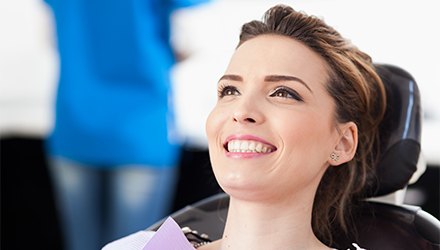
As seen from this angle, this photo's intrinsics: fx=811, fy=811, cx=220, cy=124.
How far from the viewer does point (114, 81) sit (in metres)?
2.43

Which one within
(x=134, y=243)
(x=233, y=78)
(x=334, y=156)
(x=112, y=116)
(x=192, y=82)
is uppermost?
(x=233, y=78)

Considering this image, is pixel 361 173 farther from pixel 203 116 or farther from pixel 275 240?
pixel 203 116

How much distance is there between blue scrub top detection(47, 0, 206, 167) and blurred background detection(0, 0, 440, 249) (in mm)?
393

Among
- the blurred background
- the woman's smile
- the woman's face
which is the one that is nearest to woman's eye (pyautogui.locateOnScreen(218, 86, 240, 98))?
the woman's face

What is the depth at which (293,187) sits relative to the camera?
51.1 inches

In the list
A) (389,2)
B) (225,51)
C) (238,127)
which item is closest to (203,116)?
(225,51)

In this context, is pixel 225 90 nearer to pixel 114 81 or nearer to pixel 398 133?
pixel 398 133

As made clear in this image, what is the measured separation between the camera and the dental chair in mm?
1423

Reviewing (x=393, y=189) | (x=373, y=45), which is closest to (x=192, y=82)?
(x=373, y=45)

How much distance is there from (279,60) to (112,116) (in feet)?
3.98

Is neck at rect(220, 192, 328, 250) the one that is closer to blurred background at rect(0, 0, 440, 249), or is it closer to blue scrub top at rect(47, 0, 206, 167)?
blue scrub top at rect(47, 0, 206, 167)

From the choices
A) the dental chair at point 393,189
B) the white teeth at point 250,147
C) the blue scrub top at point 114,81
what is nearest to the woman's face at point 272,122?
the white teeth at point 250,147

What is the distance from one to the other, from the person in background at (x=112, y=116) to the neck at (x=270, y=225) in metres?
1.13

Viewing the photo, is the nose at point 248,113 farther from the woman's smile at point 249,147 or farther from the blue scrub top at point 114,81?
the blue scrub top at point 114,81
